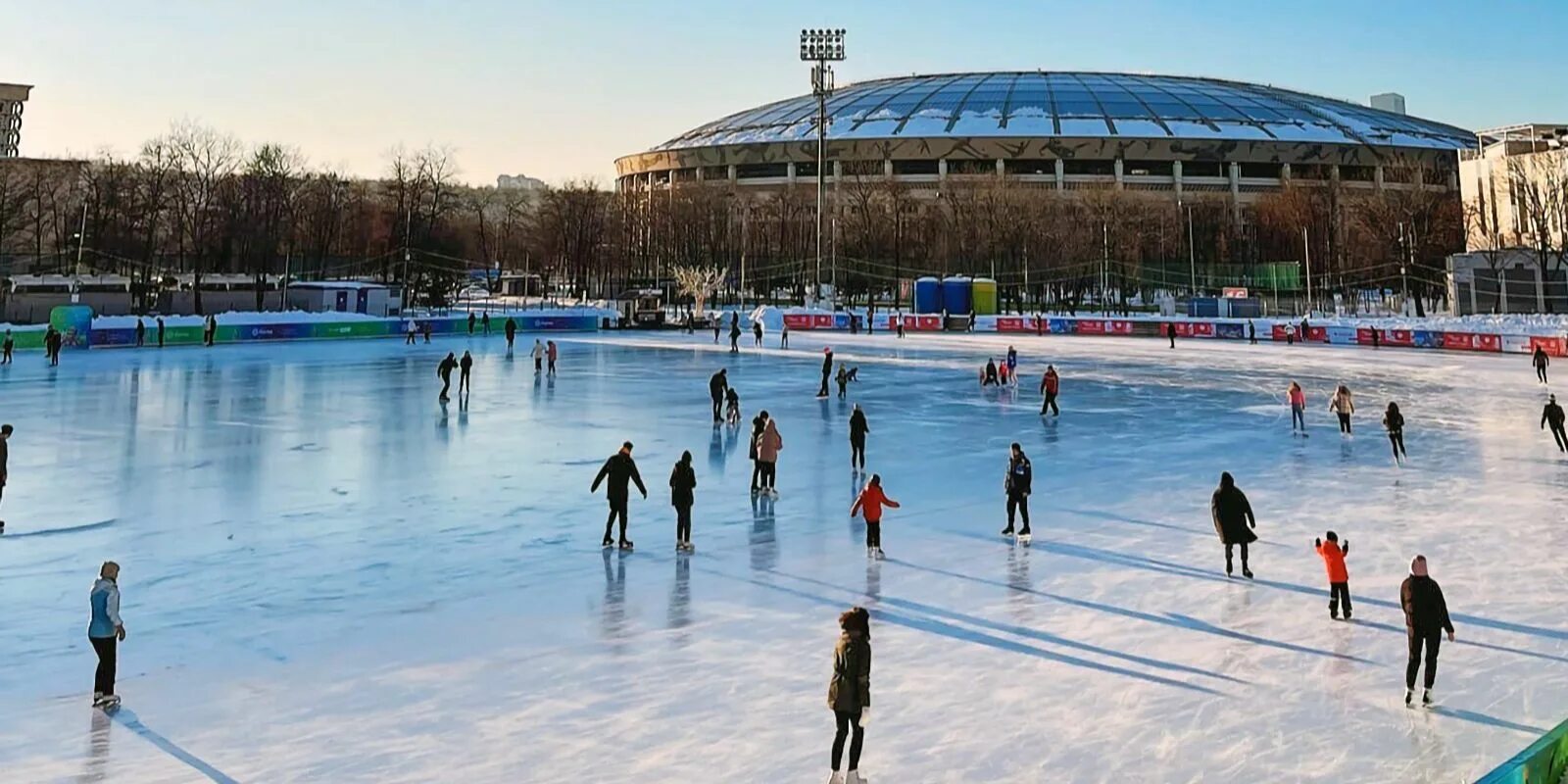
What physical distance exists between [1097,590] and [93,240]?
7016cm

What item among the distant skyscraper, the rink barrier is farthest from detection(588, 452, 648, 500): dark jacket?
the distant skyscraper

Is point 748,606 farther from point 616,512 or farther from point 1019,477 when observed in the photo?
point 1019,477

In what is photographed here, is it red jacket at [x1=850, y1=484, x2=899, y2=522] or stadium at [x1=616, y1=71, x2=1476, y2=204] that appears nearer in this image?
red jacket at [x1=850, y1=484, x2=899, y2=522]

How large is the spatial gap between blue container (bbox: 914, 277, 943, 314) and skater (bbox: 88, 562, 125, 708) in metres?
54.4

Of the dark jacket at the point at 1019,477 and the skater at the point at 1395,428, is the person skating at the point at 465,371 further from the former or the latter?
the skater at the point at 1395,428

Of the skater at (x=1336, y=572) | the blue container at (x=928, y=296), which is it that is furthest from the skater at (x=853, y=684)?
the blue container at (x=928, y=296)

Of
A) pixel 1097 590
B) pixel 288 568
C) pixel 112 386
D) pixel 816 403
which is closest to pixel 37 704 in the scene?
pixel 288 568

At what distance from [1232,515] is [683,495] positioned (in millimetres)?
5301

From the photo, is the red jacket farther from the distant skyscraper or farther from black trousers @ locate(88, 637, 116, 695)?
the distant skyscraper

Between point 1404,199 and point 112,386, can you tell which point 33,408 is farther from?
point 1404,199

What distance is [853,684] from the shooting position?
18.3 ft

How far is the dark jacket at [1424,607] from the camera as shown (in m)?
6.67

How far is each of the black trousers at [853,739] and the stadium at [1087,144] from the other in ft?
274

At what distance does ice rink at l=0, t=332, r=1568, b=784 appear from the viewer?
6.05m
